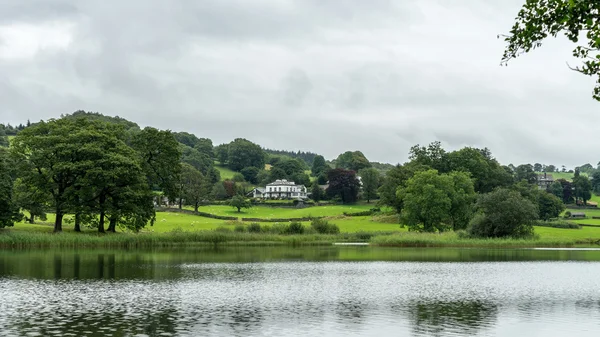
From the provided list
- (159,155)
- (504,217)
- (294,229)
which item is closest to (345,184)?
(294,229)

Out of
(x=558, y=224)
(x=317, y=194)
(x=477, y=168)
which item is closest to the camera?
(x=558, y=224)

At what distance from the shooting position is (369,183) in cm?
17938

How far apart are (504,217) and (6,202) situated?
6325cm

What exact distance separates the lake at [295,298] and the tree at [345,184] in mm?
123369

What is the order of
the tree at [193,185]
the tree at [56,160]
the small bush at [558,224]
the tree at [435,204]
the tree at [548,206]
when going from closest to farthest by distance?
the tree at [56,160]
the tree at [435,204]
the small bush at [558,224]
the tree at [548,206]
the tree at [193,185]

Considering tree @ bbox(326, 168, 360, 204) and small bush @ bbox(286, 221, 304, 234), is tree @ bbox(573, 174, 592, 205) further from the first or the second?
small bush @ bbox(286, 221, 304, 234)

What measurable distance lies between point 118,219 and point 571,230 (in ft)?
256

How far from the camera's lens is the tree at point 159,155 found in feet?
286

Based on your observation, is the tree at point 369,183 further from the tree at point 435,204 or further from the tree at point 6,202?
the tree at point 6,202

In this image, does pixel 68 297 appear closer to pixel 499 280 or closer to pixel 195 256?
pixel 499 280

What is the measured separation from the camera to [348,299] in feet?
106

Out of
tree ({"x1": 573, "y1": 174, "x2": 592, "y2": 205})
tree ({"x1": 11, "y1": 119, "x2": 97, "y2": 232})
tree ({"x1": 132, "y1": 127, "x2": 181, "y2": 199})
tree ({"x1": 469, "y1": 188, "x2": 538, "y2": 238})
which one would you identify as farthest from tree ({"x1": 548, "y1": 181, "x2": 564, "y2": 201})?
tree ({"x1": 11, "y1": 119, "x2": 97, "y2": 232})

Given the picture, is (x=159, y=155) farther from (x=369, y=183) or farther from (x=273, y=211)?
(x=369, y=183)

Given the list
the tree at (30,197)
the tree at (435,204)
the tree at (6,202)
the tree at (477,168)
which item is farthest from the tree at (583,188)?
the tree at (6,202)
